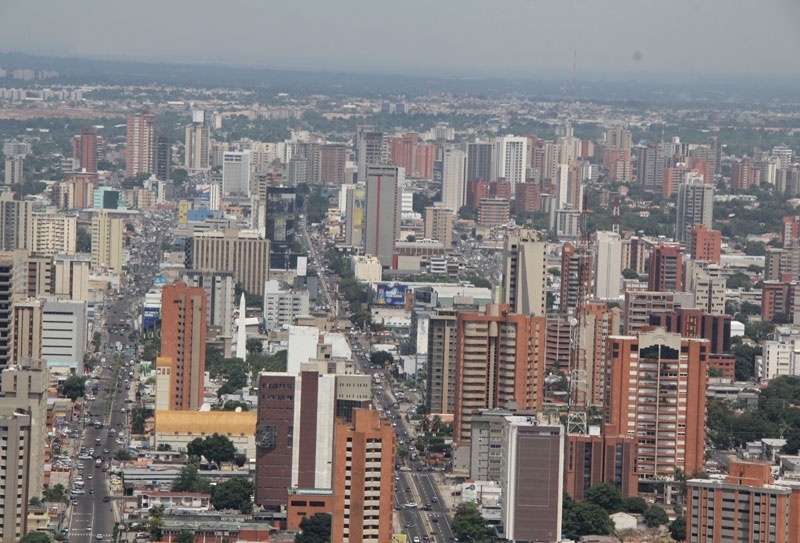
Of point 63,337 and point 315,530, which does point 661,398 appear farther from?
point 63,337

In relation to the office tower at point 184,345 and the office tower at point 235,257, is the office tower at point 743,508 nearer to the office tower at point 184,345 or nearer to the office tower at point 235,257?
the office tower at point 184,345

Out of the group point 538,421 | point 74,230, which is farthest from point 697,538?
point 74,230

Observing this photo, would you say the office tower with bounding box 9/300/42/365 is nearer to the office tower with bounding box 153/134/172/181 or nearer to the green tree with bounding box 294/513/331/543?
the green tree with bounding box 294/513/331/543

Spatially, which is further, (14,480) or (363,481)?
(14,480)

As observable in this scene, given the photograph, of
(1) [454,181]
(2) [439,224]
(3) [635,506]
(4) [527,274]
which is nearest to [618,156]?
(1) [454,181]

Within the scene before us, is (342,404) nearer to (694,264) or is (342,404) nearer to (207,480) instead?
(207,480)

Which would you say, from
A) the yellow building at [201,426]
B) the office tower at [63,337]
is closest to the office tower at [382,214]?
the office tower at [63,337]

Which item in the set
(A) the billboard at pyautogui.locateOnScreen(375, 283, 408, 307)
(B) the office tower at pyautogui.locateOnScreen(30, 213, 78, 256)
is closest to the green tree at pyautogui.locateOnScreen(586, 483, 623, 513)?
(A) the billboard at pyautogui.locateOnScreen(375, 283, 408, 307)
